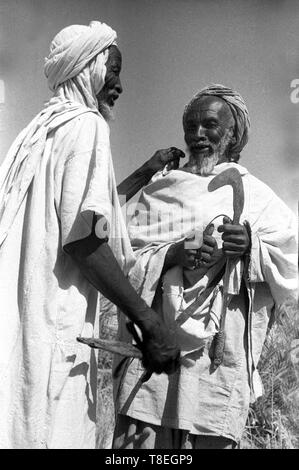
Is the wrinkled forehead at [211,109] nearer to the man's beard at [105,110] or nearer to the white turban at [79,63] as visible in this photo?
the man's beard at [105,110]

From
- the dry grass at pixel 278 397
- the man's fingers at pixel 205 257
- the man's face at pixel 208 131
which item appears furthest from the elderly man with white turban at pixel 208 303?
the dry grass at pixel 278 397

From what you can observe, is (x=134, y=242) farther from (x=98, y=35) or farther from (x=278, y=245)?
(x=98, y=35)

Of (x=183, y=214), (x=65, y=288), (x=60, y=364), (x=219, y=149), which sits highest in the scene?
(x=219, y=149)

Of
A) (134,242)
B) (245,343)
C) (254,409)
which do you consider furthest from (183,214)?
(254,409)

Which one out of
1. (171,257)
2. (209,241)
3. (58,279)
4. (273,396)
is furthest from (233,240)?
(273,396)

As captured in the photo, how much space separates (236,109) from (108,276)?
2050 millimetres

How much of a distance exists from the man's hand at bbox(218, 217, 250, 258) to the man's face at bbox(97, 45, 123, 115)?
0.94 meters

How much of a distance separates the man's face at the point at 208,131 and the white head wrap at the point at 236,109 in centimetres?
3

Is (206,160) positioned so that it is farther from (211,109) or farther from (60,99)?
(60,99)

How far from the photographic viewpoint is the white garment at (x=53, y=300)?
9.18 ft

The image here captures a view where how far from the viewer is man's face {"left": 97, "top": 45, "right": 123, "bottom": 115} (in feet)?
10.8

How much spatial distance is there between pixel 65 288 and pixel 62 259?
0.33 ft

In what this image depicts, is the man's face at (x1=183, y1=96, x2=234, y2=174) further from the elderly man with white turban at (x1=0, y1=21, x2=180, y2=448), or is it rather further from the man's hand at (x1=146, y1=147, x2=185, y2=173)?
the elderly man with white turban at (x1=0, y1=21, x2=180, y2=448)

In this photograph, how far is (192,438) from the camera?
397 cm
